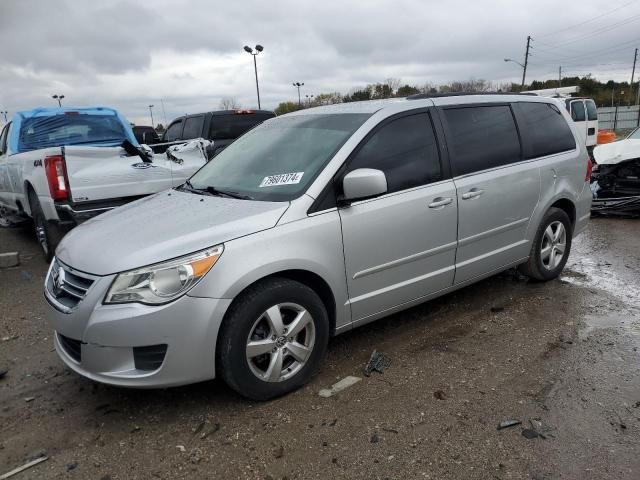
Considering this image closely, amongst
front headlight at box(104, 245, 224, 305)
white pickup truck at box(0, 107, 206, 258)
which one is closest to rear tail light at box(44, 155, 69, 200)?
white pickup truck at box(0, 107, 206, 258)

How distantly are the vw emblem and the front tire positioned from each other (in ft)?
3.40

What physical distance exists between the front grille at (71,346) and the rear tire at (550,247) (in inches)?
153

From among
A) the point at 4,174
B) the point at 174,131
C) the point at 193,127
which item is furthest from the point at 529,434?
the point at 174,131

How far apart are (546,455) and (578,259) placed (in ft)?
13.4

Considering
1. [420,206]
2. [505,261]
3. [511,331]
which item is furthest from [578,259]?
[420,206]

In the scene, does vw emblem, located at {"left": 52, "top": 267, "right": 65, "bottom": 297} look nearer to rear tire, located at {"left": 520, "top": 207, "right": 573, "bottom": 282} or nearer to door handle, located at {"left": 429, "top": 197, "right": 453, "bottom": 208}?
door handle, located at {"left": 429, "top": 197, "right": 453, "bottom": 208}

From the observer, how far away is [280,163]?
371cm

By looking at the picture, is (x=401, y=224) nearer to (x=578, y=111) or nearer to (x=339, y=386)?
(x=339, y=386)

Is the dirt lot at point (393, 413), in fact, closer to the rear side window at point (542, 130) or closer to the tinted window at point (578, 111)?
the rear side window at point (542, 130)

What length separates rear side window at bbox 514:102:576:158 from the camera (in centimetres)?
473

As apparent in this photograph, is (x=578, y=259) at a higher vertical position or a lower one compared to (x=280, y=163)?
lower

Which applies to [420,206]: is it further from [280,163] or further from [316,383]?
[316,383]

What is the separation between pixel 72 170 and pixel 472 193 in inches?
156

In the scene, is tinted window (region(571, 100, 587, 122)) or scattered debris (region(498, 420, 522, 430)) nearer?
scattered debris (region(498, 420, 522, 430))
